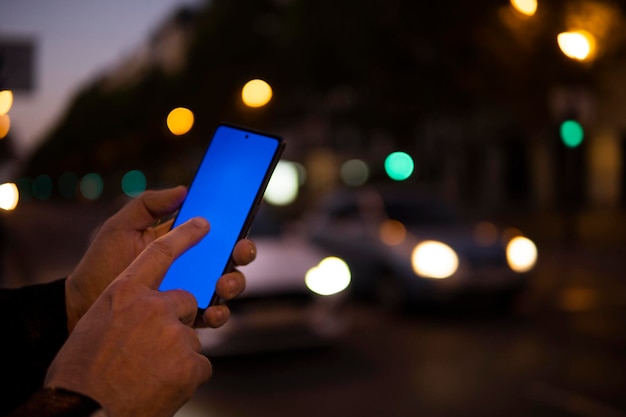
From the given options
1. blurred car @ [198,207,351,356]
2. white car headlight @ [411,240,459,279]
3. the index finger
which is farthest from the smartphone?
white car headlight @ [411,240,459,279]

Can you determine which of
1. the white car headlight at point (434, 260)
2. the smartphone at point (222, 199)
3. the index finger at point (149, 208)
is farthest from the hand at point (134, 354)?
the white car headlight at point (434, 260)

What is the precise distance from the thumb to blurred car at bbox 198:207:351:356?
18.9 feet

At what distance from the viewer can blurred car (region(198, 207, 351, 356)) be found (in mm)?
7414

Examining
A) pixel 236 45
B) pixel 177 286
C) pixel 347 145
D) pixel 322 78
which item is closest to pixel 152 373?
pixel 177 286

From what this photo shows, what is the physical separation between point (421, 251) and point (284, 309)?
3197 millimetres

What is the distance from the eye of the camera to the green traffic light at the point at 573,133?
1433 centimetres

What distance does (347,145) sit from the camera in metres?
43.5

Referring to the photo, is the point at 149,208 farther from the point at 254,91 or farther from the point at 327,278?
the point at 327,278

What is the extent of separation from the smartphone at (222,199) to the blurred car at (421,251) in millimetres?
8264

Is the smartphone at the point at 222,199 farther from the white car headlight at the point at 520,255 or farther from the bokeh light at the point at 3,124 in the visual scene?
the white car headlight at the point at 520,255

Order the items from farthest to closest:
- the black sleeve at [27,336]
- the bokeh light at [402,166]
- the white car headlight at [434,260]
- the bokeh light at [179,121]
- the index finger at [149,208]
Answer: the white car headlight at [434,260]
the bokeh light at [402,166]
the bokeh light at [179,121]
the index finger at [149,208]
the black sleeve at [27,336]

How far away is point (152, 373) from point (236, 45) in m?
48.9

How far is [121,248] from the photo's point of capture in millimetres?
2152

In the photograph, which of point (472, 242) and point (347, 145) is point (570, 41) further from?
point (347, 145)
